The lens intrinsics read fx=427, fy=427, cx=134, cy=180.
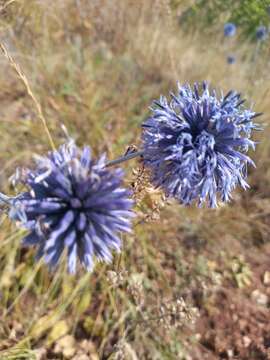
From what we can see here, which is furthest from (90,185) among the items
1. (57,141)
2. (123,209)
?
(57,141)

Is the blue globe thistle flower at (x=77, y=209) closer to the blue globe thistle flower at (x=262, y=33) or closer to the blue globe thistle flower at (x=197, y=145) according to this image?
the blue globe thistle flower at (x=197, y=145)

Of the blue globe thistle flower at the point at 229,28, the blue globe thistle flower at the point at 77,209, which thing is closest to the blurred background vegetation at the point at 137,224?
the blue globe thistle flower at the point at 229,28

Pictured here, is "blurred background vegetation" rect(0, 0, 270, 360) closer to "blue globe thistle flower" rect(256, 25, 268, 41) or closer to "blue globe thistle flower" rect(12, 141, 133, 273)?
"blue globe thistle flower" rect(256, 25, 268, 41)

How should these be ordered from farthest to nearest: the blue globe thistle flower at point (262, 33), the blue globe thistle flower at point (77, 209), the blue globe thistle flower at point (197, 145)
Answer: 1. the blue globe thistle flower at point (262, 33)
2. the blue globe thistle flower at point (197, 145)
3. the blue globe thistle flower at point (77, 209)

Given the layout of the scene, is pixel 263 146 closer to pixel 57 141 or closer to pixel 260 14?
pixel 260 14

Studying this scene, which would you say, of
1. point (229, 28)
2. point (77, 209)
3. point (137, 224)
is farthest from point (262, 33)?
point (77, 209)

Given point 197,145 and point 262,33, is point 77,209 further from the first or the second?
point 262,33
